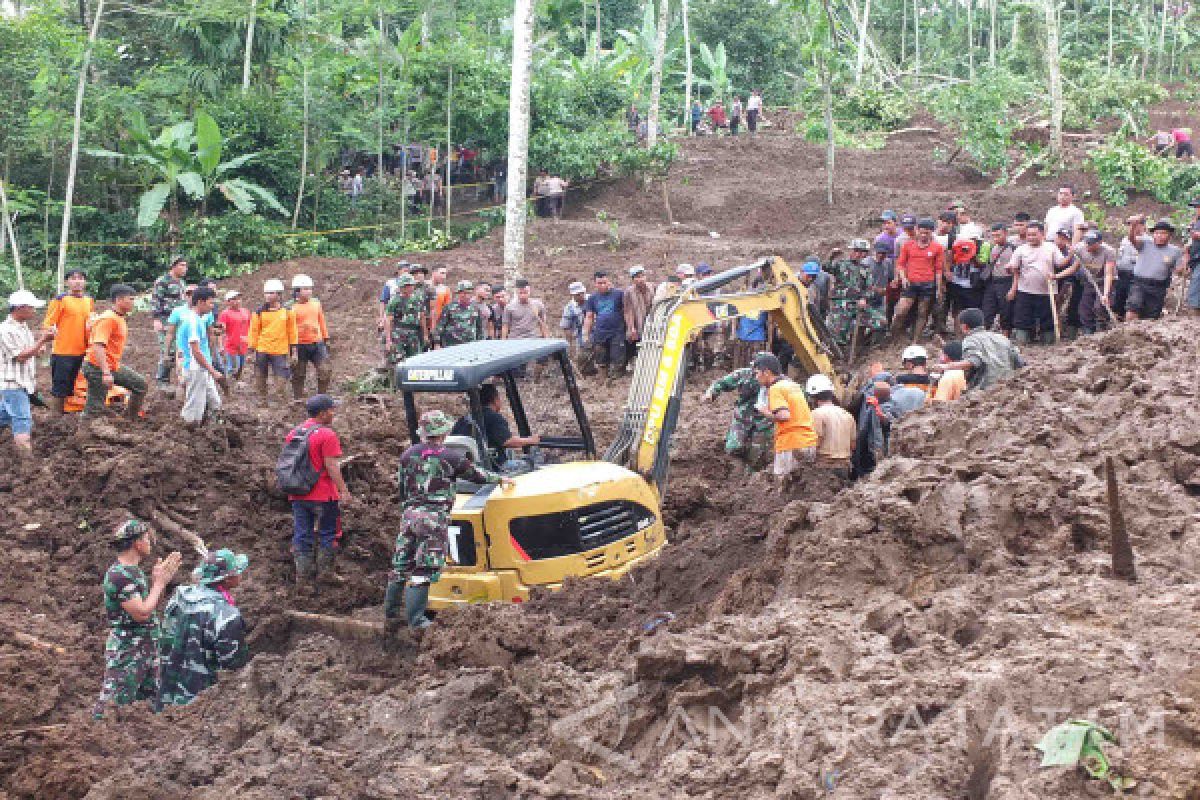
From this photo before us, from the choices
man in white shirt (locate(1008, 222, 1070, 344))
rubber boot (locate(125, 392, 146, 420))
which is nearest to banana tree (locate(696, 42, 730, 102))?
man in white shirt (locate(1008, 222, 1070, 344))

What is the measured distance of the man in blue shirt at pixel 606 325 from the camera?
1745cm

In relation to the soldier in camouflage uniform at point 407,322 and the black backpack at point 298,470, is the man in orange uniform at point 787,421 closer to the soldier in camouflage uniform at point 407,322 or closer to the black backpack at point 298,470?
the black backpack at point 298,470

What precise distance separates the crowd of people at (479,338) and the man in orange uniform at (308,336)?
0.03 m

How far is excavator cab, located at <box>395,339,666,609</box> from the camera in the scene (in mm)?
8727

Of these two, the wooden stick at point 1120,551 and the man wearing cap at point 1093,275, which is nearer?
the wooden stick at point 1120,551

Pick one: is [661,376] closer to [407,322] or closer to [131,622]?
[131,622]

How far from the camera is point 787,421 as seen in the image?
10773 millimetres

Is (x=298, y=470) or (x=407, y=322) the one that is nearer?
(x=298, y=470)

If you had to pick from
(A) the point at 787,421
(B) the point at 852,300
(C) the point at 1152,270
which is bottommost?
(A) the point at 787,421

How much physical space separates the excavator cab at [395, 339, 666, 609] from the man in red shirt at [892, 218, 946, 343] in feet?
23.7

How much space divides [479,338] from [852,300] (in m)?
4.74

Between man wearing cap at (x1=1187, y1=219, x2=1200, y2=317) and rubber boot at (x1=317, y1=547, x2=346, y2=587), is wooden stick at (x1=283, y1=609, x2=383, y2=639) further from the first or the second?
man wearing cap at (x1=1187, y1=219, x2=1200, y2=317)

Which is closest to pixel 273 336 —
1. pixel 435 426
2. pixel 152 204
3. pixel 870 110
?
pixel 435 426

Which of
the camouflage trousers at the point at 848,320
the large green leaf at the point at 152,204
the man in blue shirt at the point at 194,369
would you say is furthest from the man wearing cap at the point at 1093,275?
the large green leaf at the point at 152,204
